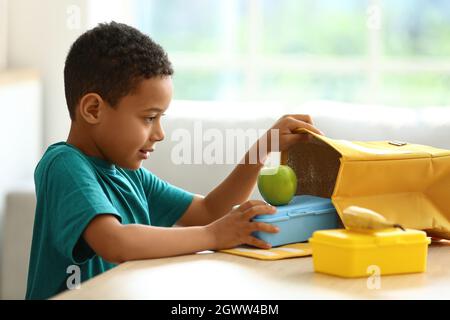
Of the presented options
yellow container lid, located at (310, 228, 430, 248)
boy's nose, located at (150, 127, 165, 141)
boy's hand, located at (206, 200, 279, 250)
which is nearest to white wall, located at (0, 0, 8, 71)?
boy's nose, located at (150, 127, 165, 141)

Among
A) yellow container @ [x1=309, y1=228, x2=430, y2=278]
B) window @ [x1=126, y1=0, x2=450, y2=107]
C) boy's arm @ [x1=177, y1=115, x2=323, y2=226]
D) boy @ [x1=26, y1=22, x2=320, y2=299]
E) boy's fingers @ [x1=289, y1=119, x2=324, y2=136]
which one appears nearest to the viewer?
yellow container @ [x1=309, y1=228, x2=430, y2=278]

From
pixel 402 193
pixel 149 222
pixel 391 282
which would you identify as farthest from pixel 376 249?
pixel 149 222

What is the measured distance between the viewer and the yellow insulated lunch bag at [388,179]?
1453mm

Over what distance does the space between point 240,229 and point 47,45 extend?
1428mm

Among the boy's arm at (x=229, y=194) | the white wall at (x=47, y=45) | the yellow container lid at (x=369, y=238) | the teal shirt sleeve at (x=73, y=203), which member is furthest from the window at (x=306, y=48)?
the yellow container lid at (x=369, y=238)

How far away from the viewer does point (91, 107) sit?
5.09ft

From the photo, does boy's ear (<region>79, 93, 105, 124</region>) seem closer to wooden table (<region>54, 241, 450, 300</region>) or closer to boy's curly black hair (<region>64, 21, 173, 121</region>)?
boy's curly black hair (<region>64, 21, 173, 121</region>)

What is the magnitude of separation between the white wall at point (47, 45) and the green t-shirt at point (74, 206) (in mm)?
905

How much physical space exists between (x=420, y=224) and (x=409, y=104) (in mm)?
1531

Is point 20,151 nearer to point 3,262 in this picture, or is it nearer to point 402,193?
point 3,262

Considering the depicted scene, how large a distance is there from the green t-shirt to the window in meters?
1.21

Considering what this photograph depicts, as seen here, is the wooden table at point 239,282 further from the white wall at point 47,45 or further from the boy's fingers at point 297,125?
the white wall at point 47,45

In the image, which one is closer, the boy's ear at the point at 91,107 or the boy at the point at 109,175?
the boy at the point at 109,175

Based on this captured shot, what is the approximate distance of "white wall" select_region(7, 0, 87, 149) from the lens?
8.59 feet
